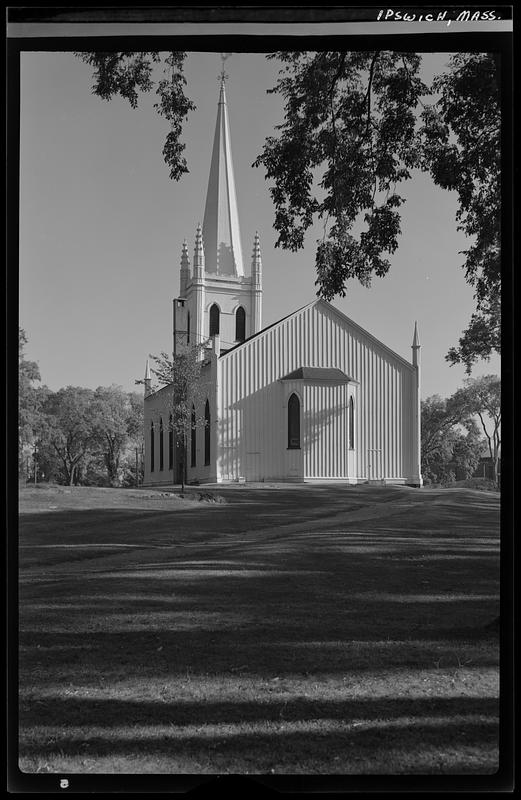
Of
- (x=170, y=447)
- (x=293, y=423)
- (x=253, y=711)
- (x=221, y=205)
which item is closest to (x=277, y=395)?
(x=293, y=423)

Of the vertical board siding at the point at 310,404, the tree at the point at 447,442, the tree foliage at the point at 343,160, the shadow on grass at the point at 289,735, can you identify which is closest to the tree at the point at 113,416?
the vertical board siding at the point at 310,404

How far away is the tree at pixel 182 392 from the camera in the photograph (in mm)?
3920

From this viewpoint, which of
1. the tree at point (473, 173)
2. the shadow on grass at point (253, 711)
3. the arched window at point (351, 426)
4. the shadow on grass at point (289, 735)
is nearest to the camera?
the shadow on grass at point (289, 735)

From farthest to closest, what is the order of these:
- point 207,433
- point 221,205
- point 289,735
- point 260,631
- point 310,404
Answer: point 207,433 → point 310,404 → point 221,205 → point 260,631 → point 289,735

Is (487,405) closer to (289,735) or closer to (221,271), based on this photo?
(221,271)

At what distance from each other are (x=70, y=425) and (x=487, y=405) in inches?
88.8

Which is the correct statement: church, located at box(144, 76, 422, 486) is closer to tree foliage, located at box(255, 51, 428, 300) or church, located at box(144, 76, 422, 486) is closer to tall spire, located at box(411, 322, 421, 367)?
tall spire, located at box(411, 322, 421, 367)

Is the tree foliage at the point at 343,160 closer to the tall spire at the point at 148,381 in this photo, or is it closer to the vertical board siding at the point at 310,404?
the vertical board siding at the point at 310,404

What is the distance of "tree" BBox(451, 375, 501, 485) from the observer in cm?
339

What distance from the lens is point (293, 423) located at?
408 cm
